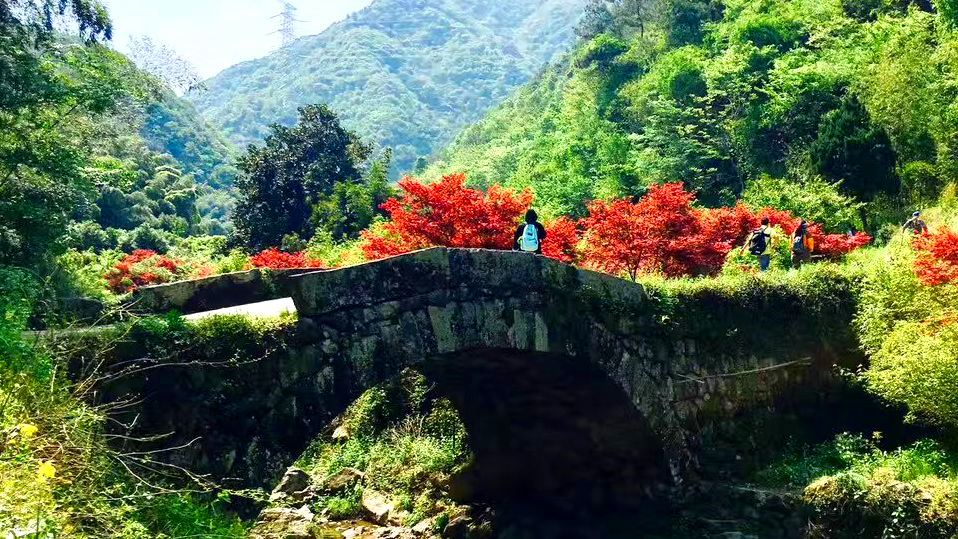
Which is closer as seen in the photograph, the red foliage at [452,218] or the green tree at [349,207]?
the red foliage at [452,218]

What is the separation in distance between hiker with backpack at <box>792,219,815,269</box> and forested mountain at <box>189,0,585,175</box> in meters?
87.6

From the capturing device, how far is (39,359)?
7.17m

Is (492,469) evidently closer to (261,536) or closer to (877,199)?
(261,536)

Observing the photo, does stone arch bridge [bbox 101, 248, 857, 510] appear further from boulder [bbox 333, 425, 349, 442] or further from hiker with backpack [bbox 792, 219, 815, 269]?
boulder [bbox 333, 425, 349, 442]

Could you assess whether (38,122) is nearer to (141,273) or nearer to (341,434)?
(341,434)

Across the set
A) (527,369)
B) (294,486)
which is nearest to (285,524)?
(294,486)

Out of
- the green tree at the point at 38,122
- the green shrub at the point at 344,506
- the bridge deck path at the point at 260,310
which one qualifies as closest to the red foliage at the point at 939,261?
the bridge deck path at the point at 260,310

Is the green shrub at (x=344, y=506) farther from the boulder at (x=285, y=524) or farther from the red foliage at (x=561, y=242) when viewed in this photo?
the red foliage at (x=561, y=242)

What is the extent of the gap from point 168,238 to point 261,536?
28.4 meters

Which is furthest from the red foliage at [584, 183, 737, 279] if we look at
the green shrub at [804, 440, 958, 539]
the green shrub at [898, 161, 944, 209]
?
the green shrub at [898, 161, 944, 209]

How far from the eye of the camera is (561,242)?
14289 mm

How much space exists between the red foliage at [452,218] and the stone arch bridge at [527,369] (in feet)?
7.08

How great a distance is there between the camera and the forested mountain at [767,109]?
2267 cm

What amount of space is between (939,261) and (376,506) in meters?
10.4
